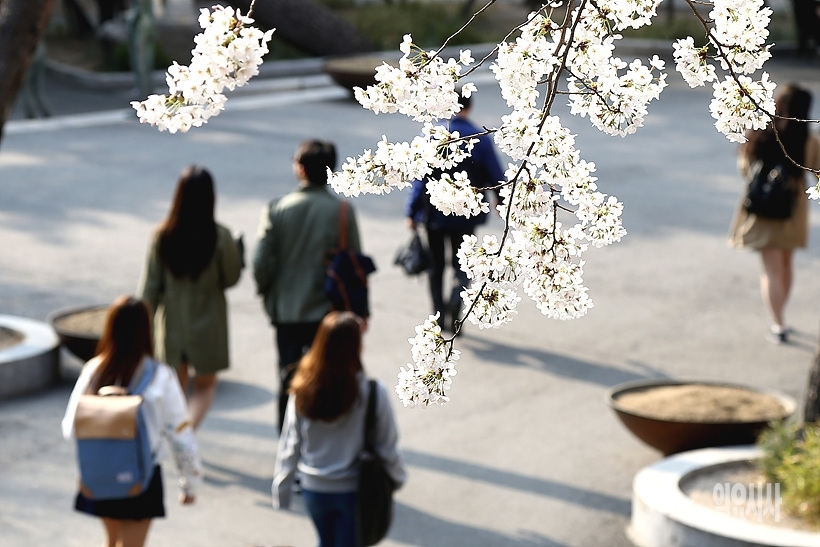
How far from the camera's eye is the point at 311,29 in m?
22.5

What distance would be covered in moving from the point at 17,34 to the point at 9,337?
2.15 m

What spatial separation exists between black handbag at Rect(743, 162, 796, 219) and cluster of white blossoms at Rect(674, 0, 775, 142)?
20.3 ft

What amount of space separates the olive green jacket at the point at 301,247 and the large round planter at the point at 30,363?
2.04 meters

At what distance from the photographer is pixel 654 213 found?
43.4 feet

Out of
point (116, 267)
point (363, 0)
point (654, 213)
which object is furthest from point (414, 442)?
point (363, 0)

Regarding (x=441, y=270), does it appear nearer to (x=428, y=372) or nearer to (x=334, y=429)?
(x=334, y=429)

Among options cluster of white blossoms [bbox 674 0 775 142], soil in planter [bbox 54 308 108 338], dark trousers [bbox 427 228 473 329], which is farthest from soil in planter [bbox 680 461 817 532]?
soil in planter [bbox 54 308 108 338]

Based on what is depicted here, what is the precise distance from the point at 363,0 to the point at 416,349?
32.7 meters

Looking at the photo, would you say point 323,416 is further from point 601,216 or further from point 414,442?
point 601,216

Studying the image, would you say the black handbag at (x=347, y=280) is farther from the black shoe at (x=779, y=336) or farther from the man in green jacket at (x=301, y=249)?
the black shoe at (x=779, y=336)

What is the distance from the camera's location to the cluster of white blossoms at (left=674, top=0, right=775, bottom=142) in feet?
8.91

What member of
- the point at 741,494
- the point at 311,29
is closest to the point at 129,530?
the point at 741,494

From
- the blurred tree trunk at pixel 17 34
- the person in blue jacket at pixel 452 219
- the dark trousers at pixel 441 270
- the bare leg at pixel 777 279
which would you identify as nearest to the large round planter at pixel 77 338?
the blurred tree trunk at pixel 17 34

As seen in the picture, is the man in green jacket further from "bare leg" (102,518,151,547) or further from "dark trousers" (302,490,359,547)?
"bare leg" (102,518,151,547)
